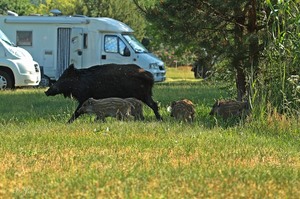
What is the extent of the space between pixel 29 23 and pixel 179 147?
17910 millimetres

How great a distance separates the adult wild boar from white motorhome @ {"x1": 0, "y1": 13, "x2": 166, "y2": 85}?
1194 centimetres

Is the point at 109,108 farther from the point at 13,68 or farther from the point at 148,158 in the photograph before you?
the point at 13,68

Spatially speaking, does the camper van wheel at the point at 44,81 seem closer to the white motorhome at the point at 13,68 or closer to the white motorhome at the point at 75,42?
the white motorhome at the point at 75,42

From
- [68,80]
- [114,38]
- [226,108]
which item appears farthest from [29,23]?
[226,108]

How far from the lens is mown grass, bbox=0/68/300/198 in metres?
6.00

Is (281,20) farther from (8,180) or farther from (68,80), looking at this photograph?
(8,180)

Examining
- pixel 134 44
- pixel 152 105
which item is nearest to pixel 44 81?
pixel 134 44

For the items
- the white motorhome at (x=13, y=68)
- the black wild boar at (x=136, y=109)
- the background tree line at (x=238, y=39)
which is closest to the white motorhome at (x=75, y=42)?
the white motorhome at (x=13, y=68)

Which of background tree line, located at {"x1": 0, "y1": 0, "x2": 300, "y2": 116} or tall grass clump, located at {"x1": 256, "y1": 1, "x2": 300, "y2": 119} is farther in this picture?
background tree line, located at {"x1": 0, "y1": 0, "x2": 300, "y2": 116}

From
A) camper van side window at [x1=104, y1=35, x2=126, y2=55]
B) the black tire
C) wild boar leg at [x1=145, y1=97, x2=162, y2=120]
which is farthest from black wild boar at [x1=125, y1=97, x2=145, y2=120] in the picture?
camper van side window at [x1=104, y1=35, x2=126, y2=55]

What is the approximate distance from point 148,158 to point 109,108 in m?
3.90

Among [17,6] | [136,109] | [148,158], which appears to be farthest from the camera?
[17,6]

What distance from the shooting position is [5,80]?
69.6ft

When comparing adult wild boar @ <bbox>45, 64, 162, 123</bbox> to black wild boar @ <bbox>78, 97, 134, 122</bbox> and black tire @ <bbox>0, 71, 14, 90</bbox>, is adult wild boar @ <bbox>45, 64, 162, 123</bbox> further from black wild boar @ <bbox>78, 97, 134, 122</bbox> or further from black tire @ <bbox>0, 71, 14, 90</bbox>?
black tire @ <bbox>0, 71, 14, 90</bbox>
